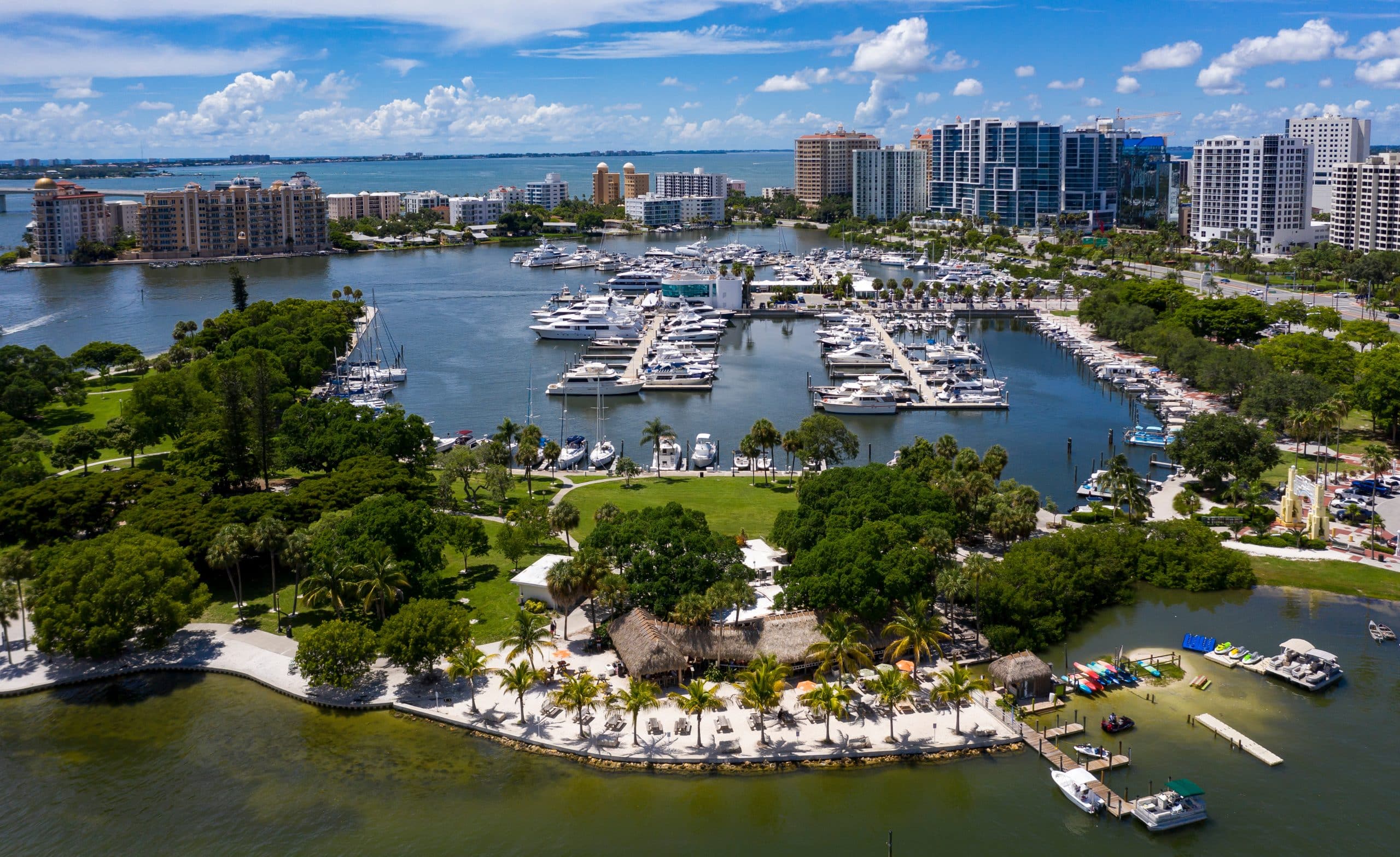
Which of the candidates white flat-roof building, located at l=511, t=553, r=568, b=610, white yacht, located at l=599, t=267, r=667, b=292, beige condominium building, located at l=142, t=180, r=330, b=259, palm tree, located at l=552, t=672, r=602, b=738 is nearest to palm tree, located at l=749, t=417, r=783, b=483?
white flat-roof building, located at l=511, t=553, r=568, b=610

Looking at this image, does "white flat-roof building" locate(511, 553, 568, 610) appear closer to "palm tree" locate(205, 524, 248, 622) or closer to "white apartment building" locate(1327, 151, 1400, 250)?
"palm tree" locate(205, 524, 248, 622)

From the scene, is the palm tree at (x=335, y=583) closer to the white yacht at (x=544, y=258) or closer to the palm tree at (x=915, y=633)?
the palm tree at (x=915, y=633)

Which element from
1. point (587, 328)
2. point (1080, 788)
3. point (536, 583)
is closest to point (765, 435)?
point (536, 583)

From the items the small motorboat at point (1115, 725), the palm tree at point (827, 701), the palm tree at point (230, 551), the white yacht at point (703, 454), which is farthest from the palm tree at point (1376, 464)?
the palm tree at point (230, 551)

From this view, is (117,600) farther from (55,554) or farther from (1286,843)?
(1286,843)

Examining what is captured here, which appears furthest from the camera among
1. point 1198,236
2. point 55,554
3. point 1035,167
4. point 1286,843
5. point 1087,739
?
point 1035,167

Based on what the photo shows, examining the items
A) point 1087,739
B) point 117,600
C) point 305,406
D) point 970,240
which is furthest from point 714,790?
point 970,240

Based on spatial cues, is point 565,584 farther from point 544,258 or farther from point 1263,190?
point 1263,190
